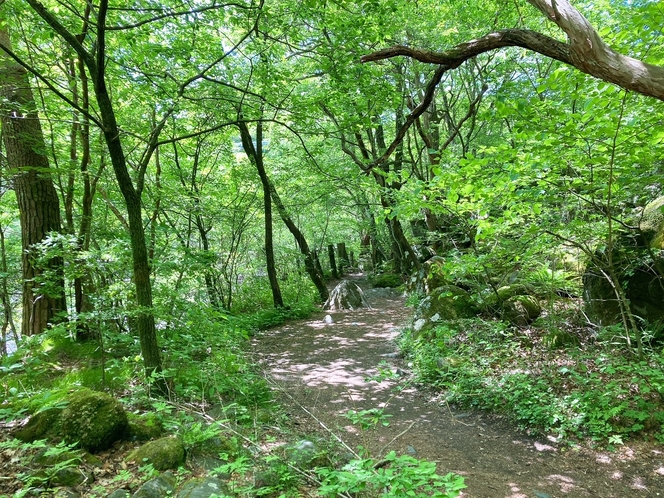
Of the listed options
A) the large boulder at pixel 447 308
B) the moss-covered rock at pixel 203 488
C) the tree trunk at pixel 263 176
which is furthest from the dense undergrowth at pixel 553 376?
the tree trunk at pixel 263 176

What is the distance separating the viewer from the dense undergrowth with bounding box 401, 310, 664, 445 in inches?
151

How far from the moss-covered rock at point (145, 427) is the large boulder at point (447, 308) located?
5344mm

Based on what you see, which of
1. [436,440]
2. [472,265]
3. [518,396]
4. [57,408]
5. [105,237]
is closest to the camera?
[57,408]

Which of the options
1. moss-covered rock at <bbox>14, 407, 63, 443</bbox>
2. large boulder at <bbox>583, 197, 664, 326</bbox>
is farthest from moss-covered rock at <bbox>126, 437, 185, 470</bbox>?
large boulder at <bbox>583, 197, 664, 326</bbox>

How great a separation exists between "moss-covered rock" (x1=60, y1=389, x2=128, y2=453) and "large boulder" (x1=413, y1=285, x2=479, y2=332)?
18.6ft

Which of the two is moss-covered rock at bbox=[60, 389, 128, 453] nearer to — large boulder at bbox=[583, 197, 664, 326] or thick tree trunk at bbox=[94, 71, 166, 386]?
thick tree trunk at bbox=[94, 71, 166, 386]

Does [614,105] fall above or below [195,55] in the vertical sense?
below

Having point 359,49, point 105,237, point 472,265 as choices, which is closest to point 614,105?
point 472,265

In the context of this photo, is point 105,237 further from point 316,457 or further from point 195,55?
point 316,457

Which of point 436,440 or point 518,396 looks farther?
point 518,396

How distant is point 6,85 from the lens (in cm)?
480

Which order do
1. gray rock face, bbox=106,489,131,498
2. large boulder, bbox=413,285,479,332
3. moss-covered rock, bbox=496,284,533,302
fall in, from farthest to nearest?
large boulder, bbox=413,285,479,332 → moss-covered rock, bbox=496,284,533,302 → gray rock face, bbox=106,489,131,498

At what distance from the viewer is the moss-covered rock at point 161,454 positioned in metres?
2.86

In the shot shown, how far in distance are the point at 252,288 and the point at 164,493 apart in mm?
10397
